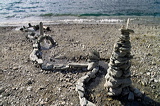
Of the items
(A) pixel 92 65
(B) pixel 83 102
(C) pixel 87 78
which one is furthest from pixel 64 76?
(B) pixel 83 102

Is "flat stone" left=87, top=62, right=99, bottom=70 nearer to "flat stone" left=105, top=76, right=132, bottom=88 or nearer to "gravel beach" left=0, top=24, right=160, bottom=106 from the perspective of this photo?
"gravel beach" left=0, top=24, right=160, bottom=106

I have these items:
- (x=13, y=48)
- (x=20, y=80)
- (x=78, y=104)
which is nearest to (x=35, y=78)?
(x=20, y=80)

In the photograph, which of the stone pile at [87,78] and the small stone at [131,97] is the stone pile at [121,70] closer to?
the small stone at [131,97]

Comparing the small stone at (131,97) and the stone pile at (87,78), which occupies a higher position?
the stone pile at (87,78)

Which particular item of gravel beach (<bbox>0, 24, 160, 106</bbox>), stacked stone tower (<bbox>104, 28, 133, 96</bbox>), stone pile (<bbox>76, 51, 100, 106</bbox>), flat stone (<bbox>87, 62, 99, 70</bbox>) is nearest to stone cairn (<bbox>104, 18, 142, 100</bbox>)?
stacked stone tower (<bbox>104, 28, 133, 96</bbox>)

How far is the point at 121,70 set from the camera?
22.5 ft

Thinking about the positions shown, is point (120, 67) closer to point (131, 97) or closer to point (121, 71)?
point (121, 71)

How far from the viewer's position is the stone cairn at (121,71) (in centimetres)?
641

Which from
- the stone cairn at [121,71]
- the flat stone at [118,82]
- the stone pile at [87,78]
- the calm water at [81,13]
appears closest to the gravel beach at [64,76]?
the stone pile at [87,78]

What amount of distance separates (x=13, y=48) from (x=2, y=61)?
2974mm

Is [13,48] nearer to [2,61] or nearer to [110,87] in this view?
[2,61]

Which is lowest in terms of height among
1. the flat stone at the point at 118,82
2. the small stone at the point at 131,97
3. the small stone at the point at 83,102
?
the small stone at the point at 131,97

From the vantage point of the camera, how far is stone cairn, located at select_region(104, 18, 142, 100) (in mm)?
6414

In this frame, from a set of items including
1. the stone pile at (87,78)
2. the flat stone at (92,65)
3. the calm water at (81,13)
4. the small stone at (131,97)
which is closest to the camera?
the stone pile at (87,78)
